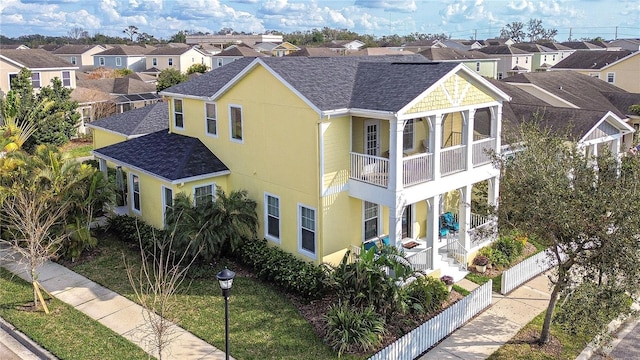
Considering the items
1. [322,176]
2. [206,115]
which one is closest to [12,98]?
[206,115]

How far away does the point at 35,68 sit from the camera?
4512cm

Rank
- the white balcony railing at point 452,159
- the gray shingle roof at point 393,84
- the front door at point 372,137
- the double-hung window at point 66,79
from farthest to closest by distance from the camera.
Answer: the double-hung window at point 66,79
the front door at point 372,137
the white balcony railing at point 452,159
the gray shingle roof at point 393,84

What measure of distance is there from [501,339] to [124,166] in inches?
606

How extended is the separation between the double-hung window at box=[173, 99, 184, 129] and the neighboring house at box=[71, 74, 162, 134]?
21.2m

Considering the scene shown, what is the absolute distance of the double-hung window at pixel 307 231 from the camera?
17016 millimetres

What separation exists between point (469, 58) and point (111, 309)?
62.7m

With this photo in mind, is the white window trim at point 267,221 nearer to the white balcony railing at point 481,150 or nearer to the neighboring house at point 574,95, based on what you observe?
the white balcony railing at point 481,150

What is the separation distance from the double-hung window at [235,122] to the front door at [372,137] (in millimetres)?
4551

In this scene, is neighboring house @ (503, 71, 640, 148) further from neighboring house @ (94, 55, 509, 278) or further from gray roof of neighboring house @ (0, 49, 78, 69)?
gray roof of neighboring house @ (0, 49, 78, 69)

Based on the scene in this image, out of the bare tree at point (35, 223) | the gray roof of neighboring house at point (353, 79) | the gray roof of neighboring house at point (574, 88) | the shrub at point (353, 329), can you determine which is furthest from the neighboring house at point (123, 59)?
the shrub at point (353, 329)

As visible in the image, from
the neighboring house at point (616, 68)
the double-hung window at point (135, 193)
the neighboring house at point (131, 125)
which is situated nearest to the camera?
the double-hung window at point (135, 193)

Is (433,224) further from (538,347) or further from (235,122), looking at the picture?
(235,122)

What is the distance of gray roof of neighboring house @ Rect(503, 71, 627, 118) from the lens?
32.1m

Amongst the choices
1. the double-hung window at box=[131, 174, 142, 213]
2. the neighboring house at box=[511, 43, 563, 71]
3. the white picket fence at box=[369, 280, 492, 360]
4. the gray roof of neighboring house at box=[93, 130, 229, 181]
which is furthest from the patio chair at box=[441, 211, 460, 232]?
the neighboring house at box=[511, 43, 563, 71]
